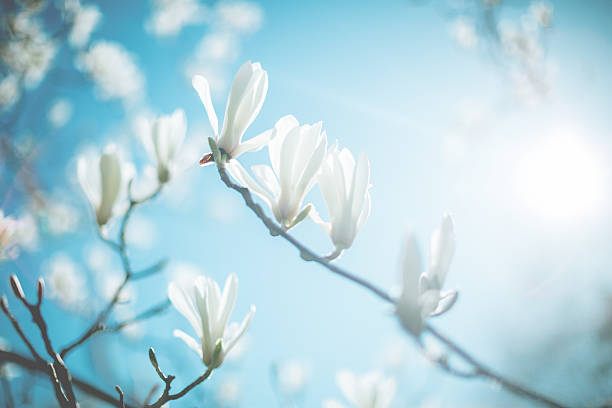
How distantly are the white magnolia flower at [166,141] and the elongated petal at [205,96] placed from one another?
0.48 feet

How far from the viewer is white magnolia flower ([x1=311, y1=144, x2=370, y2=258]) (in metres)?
0.33

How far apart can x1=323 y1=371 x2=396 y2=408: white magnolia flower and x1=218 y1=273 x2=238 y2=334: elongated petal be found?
0.22 meters

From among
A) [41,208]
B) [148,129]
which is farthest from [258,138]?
[41,208]

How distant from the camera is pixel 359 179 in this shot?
327mm

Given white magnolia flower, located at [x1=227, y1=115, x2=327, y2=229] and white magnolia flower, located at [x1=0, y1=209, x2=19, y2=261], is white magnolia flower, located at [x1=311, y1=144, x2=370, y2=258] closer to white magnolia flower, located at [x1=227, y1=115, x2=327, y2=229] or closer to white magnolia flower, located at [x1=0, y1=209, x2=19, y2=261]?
white magnolia flower, located at [x1=227, y1=115, x2=327, y2=229]

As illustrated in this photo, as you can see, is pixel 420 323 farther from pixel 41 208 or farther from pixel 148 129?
pixel 41 208

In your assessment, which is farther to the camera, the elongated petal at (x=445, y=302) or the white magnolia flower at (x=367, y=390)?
the white magnolia flower at (x=367, y=390)

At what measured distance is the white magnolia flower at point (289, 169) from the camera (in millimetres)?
328

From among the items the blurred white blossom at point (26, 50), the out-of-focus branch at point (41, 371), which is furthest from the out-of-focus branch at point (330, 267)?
the blurred white blossom at point (26, 50)

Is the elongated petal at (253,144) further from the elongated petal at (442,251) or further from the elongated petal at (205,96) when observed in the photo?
the elongated petal at (442,251)

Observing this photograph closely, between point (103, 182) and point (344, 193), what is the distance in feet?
1.01

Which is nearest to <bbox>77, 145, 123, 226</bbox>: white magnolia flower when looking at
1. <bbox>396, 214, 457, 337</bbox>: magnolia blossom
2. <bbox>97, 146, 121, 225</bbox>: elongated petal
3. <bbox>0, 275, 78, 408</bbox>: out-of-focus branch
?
<bbox>97, 146, 121, 225</bbox>: elongated petal

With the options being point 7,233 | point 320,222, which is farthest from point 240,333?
point 7,233

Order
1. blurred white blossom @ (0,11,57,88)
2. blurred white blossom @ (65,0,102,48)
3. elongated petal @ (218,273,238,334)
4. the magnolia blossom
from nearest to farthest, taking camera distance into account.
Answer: the magnolia blossom → elongated petal @ (218,273,238,334) → blurred white blossom @ (0,11,57,88) → blurred white blossom @ (65,0,102,48)
